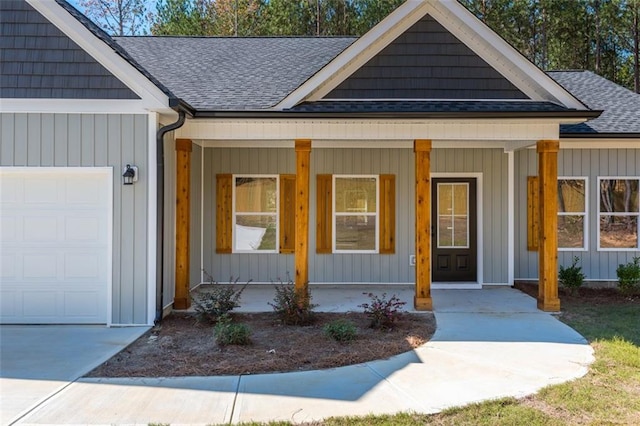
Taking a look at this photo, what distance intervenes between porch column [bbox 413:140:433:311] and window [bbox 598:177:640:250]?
4579 millimetres

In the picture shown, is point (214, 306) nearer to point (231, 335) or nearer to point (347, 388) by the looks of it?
point (231, 335)

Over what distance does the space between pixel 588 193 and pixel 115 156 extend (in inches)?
346

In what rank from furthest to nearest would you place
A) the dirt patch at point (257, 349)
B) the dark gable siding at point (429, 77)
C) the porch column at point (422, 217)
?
the dark gable siding at point (429, 77)
the porch column at point (422, 217)
the dirt patch at point (257, 349)

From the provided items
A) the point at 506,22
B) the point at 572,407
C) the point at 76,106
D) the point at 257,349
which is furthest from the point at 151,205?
the point at 506,22

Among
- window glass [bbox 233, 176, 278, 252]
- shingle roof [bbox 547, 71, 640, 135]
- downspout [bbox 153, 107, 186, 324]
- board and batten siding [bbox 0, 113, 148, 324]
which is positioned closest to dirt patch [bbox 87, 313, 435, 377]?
downspout [bbox 153, 107, 186, 324]

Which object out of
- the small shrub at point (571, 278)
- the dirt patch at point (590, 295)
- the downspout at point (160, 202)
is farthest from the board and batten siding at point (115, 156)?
the small shrub at point (571, 278)

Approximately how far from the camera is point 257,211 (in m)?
10.0

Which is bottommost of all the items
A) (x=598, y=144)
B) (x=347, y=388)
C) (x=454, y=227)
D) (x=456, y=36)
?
(x=347, y=388)

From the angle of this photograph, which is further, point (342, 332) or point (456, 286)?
point (456, 286)

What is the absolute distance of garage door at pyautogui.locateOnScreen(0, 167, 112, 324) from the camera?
278 inches

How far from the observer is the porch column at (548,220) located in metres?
7.61

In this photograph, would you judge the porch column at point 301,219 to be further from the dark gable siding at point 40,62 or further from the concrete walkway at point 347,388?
the dark gable siding at point 40,62

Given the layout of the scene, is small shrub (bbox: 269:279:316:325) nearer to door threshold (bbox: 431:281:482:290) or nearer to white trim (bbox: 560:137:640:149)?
door threshold (bbox: 431:281:482:290)

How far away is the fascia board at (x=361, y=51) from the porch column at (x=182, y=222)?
6.53 ft
